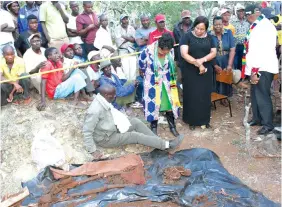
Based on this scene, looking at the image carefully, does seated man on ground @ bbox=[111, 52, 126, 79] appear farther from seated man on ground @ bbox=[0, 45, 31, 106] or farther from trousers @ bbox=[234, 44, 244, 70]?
trousers @ bbox=[234, 44, 244, 70]

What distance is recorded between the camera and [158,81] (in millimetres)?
5656

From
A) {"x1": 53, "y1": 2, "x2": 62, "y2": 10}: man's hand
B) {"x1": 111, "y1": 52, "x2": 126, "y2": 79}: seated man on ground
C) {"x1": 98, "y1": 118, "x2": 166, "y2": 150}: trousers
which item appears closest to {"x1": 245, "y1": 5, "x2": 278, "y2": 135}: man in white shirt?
{"x1": 98, "y1": 118, "x2": 166, "y2": 150}: trousers

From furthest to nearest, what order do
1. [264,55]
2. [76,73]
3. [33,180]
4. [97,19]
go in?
1. [97,19]
2. [76,73]
3. [264,55]
4. [33,180]

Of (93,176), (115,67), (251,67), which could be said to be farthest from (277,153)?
(115,67)

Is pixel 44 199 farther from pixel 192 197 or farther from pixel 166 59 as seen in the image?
pixel 166 59

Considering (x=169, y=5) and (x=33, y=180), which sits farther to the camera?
(x=169, y=5)

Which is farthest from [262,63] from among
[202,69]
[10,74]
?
[10,74]

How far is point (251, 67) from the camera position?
5.76 metres

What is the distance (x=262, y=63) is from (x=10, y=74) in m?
3.67

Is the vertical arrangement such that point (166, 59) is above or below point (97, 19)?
below

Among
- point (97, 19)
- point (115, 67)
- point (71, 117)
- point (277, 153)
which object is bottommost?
point (277, 153)

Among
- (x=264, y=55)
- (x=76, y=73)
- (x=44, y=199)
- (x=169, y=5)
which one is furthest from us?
(x=169, y=5)

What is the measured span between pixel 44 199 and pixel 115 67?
3.16m

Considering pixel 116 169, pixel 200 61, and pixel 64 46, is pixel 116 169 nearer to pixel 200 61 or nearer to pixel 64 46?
pixel 200 61
